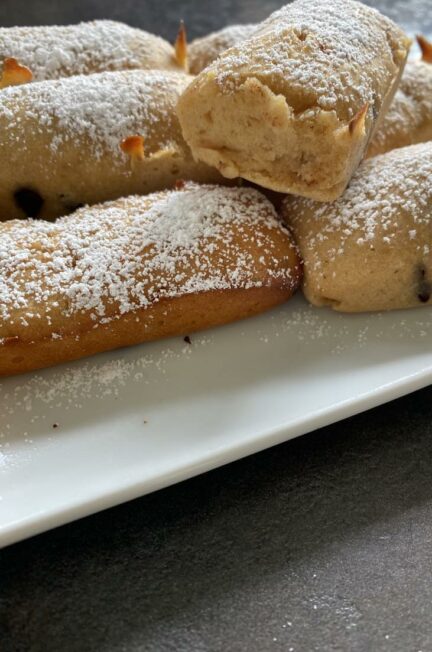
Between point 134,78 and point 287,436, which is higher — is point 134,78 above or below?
above

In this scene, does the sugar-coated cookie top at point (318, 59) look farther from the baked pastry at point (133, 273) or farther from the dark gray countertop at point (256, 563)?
the dark gray countertop at point (256, 563)

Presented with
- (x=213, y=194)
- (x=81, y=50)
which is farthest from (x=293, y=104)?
(x=81, y=50)

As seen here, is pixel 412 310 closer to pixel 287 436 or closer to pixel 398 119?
pixel 287 436

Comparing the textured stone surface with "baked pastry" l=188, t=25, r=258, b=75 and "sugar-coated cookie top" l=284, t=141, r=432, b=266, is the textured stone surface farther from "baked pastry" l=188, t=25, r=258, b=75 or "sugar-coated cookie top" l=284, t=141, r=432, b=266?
"baked pastry" l=188, t=25, r=258, b=75

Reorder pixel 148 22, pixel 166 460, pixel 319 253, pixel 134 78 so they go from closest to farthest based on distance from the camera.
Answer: pixel 166 460 < pixel 319 253 < pixel 134 78 < pixel 148 22

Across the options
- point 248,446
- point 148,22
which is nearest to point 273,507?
point 248,446

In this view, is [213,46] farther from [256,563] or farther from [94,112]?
[256,563]
